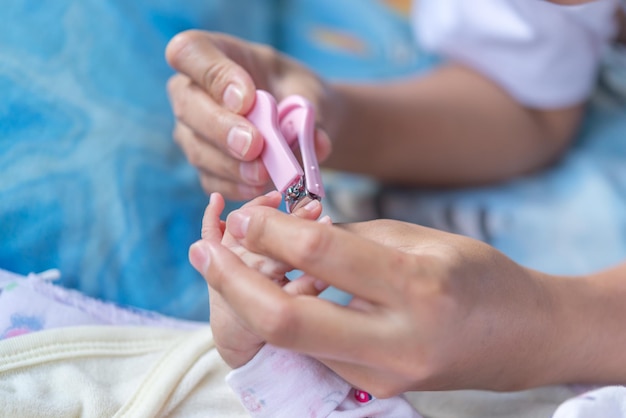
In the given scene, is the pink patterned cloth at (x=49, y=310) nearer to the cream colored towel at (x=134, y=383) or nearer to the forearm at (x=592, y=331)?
the cream colored towel at (x=134, y=383)

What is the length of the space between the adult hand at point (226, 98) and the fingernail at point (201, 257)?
0.54 feet

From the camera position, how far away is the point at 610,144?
863mm

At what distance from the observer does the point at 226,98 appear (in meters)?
0.56

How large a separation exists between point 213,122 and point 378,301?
0.27 m

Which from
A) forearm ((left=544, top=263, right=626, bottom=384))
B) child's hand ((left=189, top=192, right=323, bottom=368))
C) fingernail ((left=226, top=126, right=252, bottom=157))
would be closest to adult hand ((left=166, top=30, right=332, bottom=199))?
fingernail ((left=226, top=126, right=252, bottom=157))

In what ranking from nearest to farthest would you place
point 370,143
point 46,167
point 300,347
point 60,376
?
point 300,347 < point 60,376 < point 46,167 < point 370,143

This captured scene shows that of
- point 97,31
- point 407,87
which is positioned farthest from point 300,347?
point 407,87

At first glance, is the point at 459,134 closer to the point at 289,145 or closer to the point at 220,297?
the point at 289,145

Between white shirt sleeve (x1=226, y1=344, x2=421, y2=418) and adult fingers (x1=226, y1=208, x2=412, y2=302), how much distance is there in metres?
0.08

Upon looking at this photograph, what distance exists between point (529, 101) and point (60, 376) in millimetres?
639

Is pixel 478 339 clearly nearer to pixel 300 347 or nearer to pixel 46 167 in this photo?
pixel 300 347

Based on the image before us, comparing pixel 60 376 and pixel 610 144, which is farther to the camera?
pixel 610 144

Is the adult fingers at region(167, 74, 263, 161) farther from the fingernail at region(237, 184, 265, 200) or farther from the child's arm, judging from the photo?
the child's arm

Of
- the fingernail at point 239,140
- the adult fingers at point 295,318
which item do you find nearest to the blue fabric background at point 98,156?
the fingernail at point 239,140
